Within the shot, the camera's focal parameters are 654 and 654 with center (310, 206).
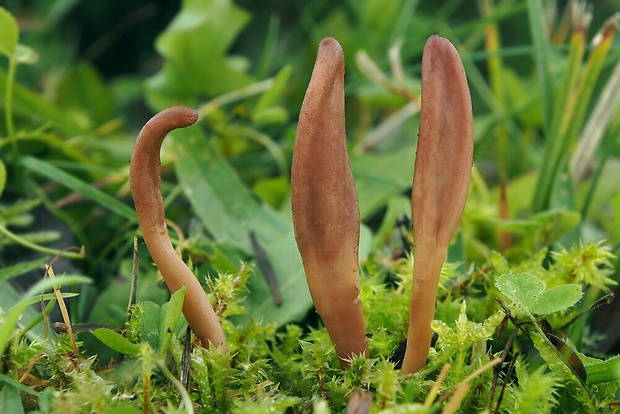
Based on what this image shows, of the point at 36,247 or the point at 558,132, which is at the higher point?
the point at 558,132

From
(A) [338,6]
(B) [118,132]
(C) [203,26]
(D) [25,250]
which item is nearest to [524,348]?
(D) [25,250]

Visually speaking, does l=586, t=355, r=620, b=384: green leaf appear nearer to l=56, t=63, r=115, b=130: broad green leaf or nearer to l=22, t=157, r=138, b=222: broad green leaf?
l=22, t=157, r=138, b=222: broad green leaf

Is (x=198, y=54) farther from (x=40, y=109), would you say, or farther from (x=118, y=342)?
(x=118, y=342)

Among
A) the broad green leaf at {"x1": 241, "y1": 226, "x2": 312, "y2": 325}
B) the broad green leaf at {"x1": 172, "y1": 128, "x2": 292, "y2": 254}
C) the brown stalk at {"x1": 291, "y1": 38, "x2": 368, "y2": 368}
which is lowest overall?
the broad green leaf at {"x1": 241, "y1": 226, "x2": 312, "y2": 325}

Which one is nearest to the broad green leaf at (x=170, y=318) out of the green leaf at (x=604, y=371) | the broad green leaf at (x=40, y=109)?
the green leaf at (x=604, y=371)

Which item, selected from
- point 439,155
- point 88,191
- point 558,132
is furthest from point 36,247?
point 558,132

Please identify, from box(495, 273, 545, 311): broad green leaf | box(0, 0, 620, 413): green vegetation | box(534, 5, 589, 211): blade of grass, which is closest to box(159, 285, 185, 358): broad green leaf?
box(0, 0, 620, 413): green vegetation

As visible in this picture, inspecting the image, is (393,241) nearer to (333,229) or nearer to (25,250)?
(333,229)
